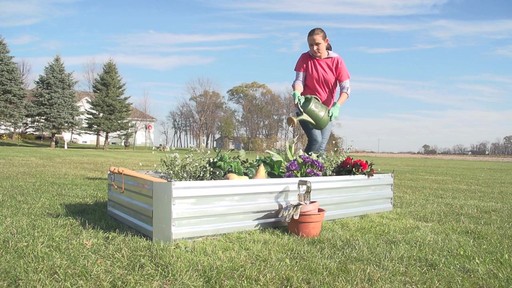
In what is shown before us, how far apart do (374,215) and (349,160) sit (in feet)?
2.14

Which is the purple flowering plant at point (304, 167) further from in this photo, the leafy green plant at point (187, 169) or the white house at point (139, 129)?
the white house at point (139, 129)

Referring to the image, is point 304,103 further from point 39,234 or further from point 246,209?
point 39,234

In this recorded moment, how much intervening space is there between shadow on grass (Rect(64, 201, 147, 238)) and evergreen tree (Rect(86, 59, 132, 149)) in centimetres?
3959

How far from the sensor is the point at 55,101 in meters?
38.8

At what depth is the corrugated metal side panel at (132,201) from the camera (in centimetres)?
327

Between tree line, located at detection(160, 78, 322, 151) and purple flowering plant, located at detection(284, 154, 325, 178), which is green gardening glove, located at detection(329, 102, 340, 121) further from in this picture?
tree line, located at detection(160, 78, 322, 151)

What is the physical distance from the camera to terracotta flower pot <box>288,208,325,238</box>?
3.42 metres

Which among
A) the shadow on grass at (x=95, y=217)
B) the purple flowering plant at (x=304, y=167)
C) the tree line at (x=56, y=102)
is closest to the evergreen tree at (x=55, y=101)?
the tree line at (x=56, y=102)

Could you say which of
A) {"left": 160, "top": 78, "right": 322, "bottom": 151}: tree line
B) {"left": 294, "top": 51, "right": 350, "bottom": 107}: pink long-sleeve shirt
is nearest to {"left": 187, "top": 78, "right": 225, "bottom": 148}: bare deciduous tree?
{"left": 160, "top": 78, "right": 322, "bottom": 151}: tree line

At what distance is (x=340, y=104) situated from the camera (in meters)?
5.14

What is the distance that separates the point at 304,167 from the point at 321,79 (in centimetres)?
129

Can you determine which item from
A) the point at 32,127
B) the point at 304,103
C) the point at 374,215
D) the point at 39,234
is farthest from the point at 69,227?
the point at 32,127

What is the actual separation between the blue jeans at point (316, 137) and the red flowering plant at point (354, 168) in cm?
37

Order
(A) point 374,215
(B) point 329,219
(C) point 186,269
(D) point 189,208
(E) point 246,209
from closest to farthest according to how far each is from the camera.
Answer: (C) point 186,269
(D) point 189,208
(E) point 246,209
(B) point 329,219
(A) point 374,215
